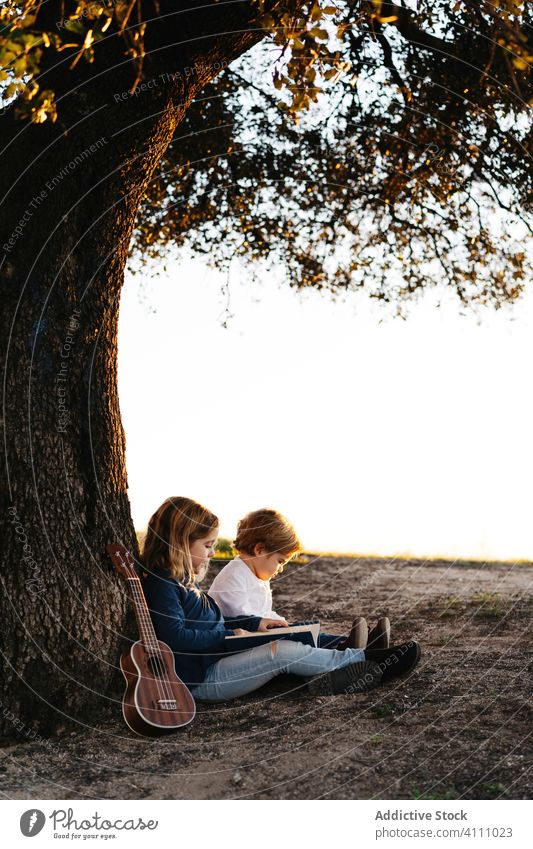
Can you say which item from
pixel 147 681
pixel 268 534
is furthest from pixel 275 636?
pixel 147 681

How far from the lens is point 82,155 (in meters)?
5.52

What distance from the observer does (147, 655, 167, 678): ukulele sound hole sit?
206 inches

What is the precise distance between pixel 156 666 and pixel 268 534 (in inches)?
52.1

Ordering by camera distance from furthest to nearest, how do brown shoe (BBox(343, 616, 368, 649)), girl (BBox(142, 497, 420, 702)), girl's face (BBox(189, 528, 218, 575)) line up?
brown shoe (BBox(343, 616, 368, 649)) < girl's face (BBox(189, 528, 218, 575)) < girl (BBox(142, 497, 420, 702))

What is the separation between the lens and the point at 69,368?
5570 millimetres

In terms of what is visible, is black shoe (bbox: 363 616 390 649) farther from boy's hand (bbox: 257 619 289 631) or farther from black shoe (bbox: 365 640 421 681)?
boy's hand (bbox: 257 619 289 631)

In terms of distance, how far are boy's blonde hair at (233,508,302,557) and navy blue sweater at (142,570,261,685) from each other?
1.81ft

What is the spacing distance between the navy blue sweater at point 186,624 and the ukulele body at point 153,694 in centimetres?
14

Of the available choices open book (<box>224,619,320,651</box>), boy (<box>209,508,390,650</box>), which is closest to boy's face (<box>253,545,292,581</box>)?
boy (<box>209,508,390,650</box>)

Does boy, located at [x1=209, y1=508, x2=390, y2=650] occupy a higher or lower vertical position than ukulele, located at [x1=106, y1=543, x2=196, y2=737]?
higher

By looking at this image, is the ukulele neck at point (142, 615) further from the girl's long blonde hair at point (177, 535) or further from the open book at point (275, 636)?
the open book at point (275, 636)

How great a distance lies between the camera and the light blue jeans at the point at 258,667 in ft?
18.4
